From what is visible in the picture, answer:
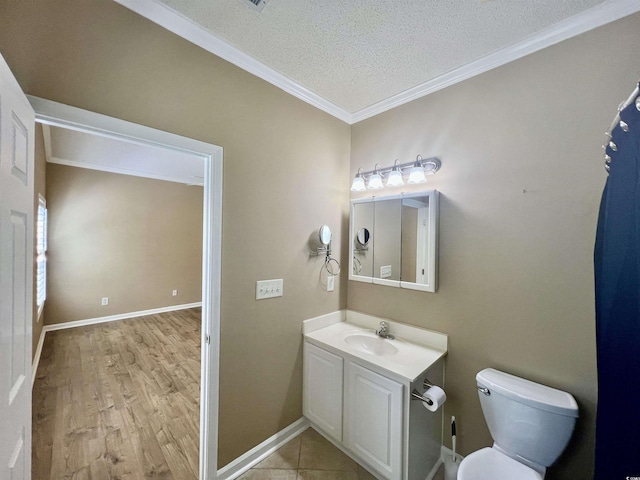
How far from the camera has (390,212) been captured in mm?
1966

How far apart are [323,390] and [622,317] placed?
1.62 metres

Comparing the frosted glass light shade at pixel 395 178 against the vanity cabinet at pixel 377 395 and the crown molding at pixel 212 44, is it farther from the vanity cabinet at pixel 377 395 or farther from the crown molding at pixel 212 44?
the vanity cabinet at pixel 377 395

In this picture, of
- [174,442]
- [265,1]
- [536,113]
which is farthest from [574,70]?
[174,442]

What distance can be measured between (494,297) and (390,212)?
89cm

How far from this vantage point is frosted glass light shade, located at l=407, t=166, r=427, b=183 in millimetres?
1749

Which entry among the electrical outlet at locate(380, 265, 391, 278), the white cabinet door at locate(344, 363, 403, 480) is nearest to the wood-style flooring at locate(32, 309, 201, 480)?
the white cabinet door at locate(344, 363, 403, 480)

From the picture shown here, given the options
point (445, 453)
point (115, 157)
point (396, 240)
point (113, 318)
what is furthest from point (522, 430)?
point (113, 318)

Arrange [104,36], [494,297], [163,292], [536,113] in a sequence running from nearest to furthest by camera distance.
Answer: [104,36]
[536,113]
[494,297]
[163,292]

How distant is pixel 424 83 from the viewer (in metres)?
1.76

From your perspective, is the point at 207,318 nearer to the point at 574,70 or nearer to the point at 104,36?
the point at 104,36

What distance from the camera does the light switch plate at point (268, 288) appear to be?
1672 millimetres

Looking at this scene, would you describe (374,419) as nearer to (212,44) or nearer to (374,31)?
(374,31)

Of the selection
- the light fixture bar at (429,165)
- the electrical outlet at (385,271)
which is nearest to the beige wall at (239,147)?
the electrical outlet at (385,271)

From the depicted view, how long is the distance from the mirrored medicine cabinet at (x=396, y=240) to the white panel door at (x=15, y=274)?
1880 millimetres
